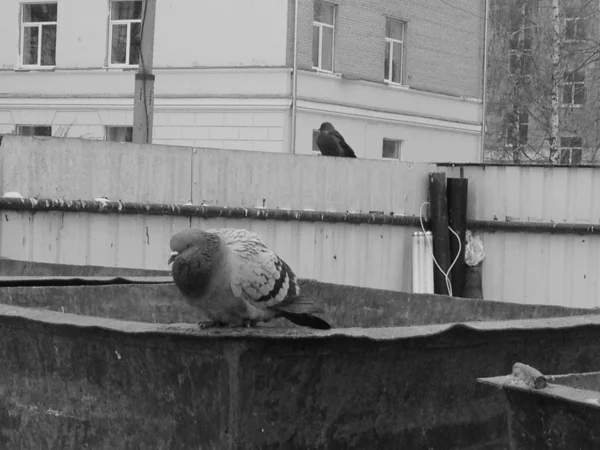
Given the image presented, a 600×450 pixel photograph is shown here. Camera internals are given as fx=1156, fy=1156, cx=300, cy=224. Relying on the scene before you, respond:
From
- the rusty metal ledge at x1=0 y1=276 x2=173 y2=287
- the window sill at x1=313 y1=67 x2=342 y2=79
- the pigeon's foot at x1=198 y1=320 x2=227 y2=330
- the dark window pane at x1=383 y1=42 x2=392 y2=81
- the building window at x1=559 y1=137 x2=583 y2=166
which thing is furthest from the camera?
the building window at x1=559 y1=137 x2=583 y2=166

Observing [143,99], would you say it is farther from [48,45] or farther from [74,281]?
[48,45]

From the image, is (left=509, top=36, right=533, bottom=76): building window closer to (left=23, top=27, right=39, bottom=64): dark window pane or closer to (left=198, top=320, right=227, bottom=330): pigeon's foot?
(left=23, top=27, right=39, bottom=64): dark window pane

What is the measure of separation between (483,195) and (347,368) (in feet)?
29.0

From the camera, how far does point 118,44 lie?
28.6 meters

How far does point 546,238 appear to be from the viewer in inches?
469

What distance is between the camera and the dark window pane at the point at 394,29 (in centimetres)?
3095

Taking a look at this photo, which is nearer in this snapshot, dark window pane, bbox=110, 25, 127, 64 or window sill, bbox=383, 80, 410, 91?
dark window pane, bbox=110, 25, 127, 64

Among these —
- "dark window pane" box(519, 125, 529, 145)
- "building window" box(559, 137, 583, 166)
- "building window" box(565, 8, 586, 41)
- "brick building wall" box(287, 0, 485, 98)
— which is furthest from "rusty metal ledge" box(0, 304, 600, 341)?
"dark window pane" box(519, 125, 529, 145)

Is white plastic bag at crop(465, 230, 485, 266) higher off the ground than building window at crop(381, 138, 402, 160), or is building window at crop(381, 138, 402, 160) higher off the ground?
building window at crop(381, 138, 402, 160)

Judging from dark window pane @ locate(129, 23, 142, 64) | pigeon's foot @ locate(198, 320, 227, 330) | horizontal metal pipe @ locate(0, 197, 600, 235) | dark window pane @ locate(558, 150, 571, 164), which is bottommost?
pigeon's foot @ locate(198, 320, 227, 330)

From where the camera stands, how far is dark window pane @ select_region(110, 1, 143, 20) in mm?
28109

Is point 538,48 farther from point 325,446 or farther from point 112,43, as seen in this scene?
point 325,446

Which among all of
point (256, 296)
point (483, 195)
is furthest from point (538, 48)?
point (256, 296)

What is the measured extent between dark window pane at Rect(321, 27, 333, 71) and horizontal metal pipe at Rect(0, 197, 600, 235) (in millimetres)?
16895
